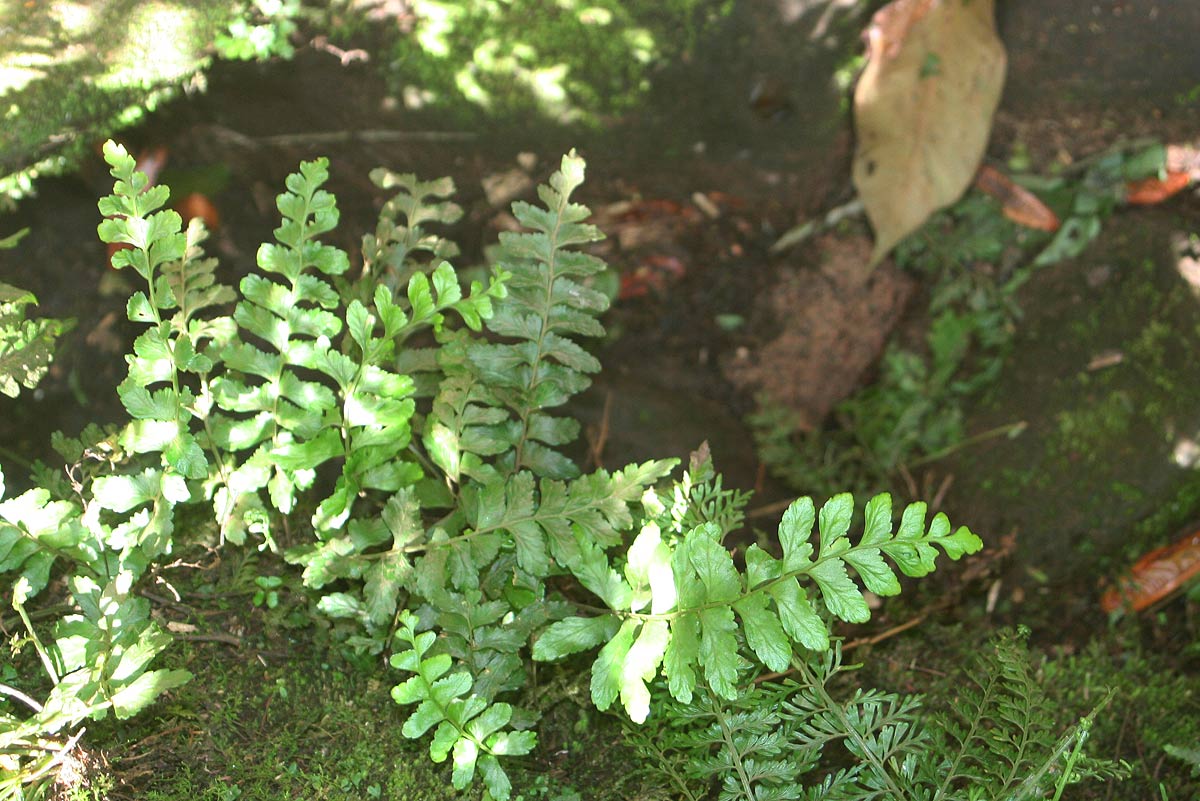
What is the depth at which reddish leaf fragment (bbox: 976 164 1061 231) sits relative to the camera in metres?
3.92

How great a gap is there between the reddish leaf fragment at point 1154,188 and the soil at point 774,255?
0.17 ft

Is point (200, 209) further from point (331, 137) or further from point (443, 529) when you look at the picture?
point (443, 529)

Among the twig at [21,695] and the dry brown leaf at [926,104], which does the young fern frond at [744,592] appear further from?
the dry brown leaf at [926,104]

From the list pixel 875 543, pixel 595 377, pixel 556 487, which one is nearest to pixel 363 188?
pixel 595 377

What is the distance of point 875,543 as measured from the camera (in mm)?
1937

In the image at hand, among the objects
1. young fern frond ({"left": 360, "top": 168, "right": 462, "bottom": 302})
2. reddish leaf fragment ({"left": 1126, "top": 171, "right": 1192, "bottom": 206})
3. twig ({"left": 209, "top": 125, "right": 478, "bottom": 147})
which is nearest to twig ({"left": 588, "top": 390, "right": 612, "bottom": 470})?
young fern frond ({"left": 360, "top": 168, "right": 462, "bottom": 302})

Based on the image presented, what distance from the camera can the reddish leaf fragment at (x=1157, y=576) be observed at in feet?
10.6

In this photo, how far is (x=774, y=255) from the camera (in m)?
4.23

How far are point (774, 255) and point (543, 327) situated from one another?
203cm

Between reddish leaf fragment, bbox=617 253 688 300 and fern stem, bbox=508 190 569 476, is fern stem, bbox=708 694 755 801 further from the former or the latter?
reddish leaf fragment, bbox=617 253 688 300

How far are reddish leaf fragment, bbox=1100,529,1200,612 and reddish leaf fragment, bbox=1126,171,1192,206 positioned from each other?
1.35m

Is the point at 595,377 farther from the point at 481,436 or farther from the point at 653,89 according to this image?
the point at 481,436

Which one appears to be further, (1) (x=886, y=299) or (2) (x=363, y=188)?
(1) (x=886, y=299)

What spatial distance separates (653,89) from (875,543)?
8.76 ft
